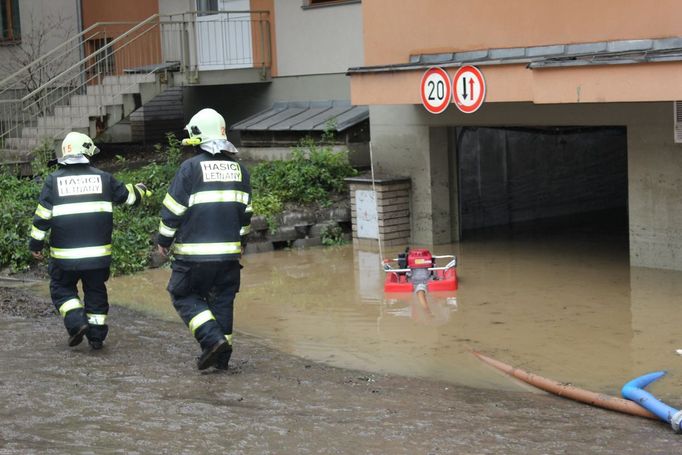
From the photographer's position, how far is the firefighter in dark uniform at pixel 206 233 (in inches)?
301

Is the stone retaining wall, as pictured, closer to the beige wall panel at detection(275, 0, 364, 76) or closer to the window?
the beige wall panel at detection(275, 0, 364, 76)

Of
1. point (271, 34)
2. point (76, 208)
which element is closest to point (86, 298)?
point (76, 208)

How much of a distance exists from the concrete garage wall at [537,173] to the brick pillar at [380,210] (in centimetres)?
116

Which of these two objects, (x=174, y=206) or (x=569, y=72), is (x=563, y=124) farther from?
(x=174, y=206)

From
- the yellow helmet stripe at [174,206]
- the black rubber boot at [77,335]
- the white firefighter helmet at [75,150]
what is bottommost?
the black rubber boot at [77,335]

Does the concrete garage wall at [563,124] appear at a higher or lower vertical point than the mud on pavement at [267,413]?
higher

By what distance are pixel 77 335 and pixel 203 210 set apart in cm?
167

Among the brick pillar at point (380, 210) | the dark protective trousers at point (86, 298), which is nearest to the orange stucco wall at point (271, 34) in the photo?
the brick pillar at point (380, 210)

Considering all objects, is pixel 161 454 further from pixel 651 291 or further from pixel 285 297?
pixel 651 291

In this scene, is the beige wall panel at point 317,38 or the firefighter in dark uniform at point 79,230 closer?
the firefighter in dark uniform at point 79,230

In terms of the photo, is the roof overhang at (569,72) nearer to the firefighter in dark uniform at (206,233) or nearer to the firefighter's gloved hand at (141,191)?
the firefighter in dark uniform at (206,233)

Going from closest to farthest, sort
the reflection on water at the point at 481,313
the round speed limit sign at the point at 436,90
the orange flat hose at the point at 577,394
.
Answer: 1. the orange flat hose at the point at 577,394
2. the reflection on water at the point at 481,313
3. the round speed limit sign at the point at 436,90

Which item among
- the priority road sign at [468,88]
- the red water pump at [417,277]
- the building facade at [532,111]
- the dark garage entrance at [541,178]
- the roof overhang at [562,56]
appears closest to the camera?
the roof overhang at [562,56]

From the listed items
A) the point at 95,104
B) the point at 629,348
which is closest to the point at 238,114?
the point at 95,104
